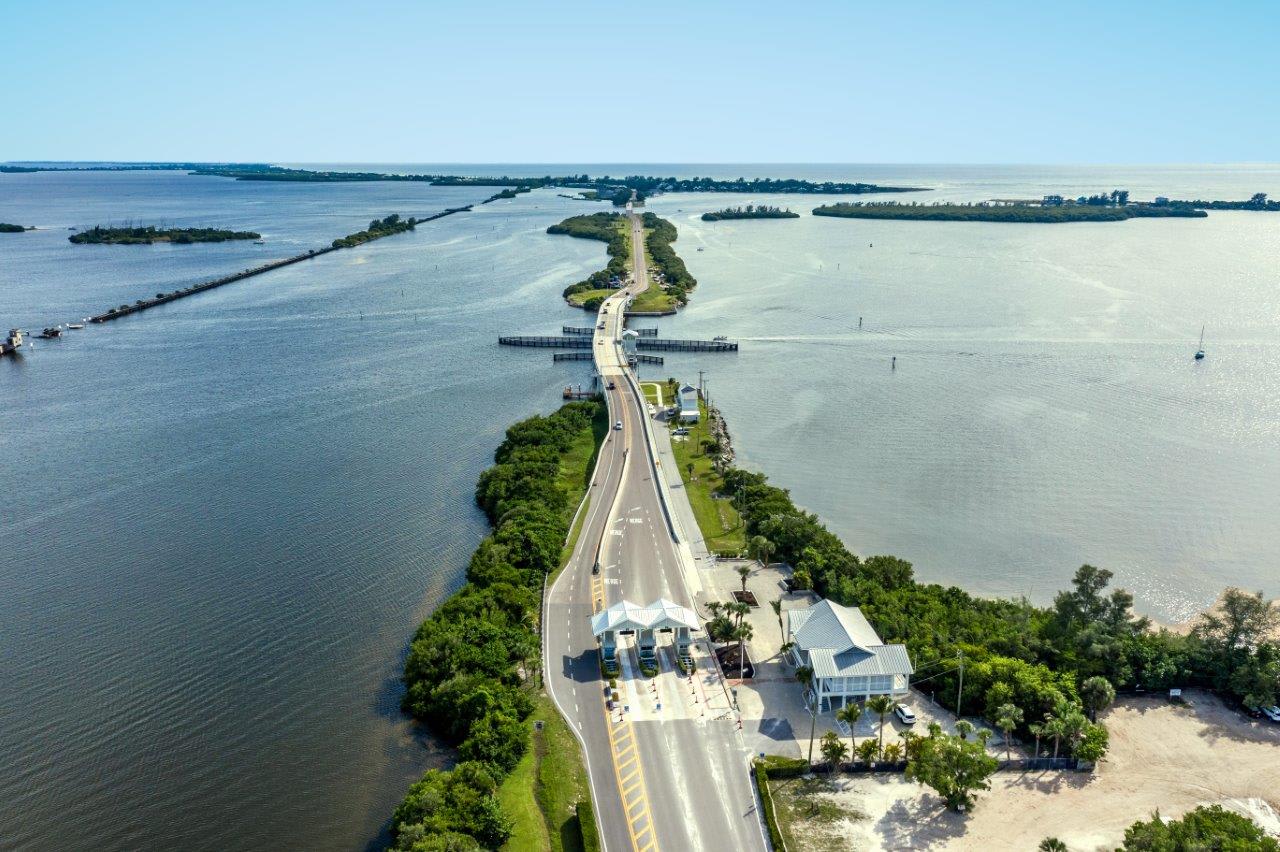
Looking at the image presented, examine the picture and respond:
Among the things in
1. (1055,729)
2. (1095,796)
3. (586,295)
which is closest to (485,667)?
(1055,729)

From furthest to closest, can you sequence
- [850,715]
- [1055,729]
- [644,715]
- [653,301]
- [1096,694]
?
[653,301] < [644,715] < [1096,694] < [850,715] < [1055,729]

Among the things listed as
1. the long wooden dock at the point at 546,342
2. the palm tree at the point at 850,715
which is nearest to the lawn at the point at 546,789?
the palm tree at the point at 850,715

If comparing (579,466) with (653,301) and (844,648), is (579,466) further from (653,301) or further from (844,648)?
(653,301)

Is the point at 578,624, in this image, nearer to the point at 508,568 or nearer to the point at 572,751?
the point at 508,568

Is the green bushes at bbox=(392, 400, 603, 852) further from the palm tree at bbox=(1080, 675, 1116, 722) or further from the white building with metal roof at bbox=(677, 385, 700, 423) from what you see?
the palm tree at bbox=(1080, 675, 1116, 722)

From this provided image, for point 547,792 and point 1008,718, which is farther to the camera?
point 1008,718

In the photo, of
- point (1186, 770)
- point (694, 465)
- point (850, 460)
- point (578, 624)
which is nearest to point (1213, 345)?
point (850, 460)
